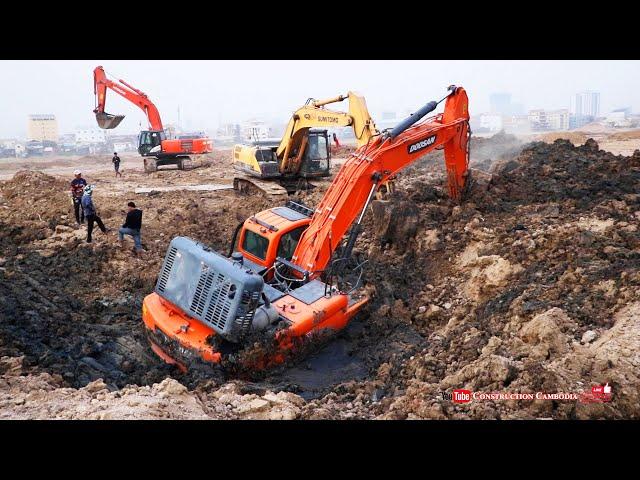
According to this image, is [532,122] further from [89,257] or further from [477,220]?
[89,257]

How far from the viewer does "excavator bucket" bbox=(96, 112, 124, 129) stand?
802 inches

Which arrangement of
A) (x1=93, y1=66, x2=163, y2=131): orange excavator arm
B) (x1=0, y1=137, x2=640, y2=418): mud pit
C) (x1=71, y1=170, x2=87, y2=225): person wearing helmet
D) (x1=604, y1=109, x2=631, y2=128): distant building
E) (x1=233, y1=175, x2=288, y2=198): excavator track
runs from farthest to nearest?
(x1=604, y1=109, x2=631, y2=128): distant building, (x1=93, y1=66, x2=163, y2=131): orange excavator arm, (x1=233, y1=175, x2=288, y2=198): excavator track, (x1=71, y1=170, x2=87, y2=225): person wearing helmet, (x1=0, y1=137, x2=640, y2=418): mud pit

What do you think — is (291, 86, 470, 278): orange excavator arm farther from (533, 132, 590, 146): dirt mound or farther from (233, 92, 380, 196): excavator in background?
(533, 132, 590, 146): dirt mound

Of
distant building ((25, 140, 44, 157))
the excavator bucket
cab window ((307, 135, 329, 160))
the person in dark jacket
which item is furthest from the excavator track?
distant building ((25, 140, 44, 157))

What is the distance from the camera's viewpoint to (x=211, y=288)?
6.67 m

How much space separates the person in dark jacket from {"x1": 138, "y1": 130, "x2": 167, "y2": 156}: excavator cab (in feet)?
38.0

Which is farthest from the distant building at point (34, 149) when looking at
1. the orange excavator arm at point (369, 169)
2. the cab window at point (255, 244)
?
the orange excavator arm at point (369, 169)

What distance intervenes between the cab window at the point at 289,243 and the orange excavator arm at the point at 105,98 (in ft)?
46.8

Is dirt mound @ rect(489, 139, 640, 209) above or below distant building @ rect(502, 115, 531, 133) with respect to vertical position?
below

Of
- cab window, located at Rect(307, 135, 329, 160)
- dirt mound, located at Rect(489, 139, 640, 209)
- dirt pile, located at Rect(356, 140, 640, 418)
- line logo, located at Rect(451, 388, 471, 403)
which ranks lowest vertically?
line logo, located at Rect(451, 388, 471, 403)

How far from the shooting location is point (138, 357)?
754 cm

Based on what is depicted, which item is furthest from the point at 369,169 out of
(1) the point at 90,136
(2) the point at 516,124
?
(1) the point at 90,136

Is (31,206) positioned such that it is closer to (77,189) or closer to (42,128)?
(77,189)

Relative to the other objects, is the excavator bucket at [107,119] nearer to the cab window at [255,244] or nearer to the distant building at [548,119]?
the cab window at [255,244]
